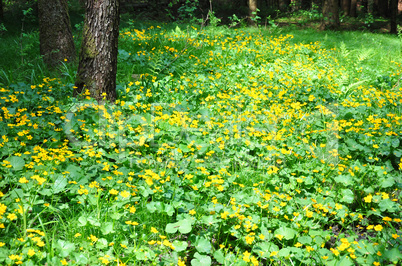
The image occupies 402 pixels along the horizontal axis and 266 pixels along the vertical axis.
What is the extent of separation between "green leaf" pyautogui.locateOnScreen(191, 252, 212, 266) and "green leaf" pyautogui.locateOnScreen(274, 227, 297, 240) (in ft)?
1.97

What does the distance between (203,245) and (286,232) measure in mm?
679

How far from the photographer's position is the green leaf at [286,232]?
87.8 inches

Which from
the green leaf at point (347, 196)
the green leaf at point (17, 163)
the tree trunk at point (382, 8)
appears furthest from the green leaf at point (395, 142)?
the tree trunk at point (382, 8)

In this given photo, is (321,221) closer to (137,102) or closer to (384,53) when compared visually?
(137,102)

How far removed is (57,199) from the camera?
7.69ft

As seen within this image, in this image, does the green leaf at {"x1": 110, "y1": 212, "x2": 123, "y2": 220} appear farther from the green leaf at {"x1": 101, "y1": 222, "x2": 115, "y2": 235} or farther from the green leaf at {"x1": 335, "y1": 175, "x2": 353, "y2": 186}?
the green leaf at {"x1": 335, "y1": 175, "x2": 353, "y2": 186}

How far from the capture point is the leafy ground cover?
2.11 meters

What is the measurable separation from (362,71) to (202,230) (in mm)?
5620

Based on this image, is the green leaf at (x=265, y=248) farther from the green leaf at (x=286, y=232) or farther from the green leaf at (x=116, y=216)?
the green leaf at (x=116, y=216)

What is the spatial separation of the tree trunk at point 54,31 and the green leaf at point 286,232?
16.2ft

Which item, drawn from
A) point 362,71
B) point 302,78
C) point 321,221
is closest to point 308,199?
point 321,221

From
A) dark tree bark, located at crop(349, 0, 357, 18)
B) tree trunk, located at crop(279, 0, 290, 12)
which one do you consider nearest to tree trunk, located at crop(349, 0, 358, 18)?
dark tree bark, located at crop(349, 0, 357, 18)

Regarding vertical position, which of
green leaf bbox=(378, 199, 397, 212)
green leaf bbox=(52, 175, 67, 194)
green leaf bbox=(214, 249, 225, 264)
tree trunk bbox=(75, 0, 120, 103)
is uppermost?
tree trunk bbox=(75, 0, 120, 103)

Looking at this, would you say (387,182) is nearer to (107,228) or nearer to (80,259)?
(107,228)
